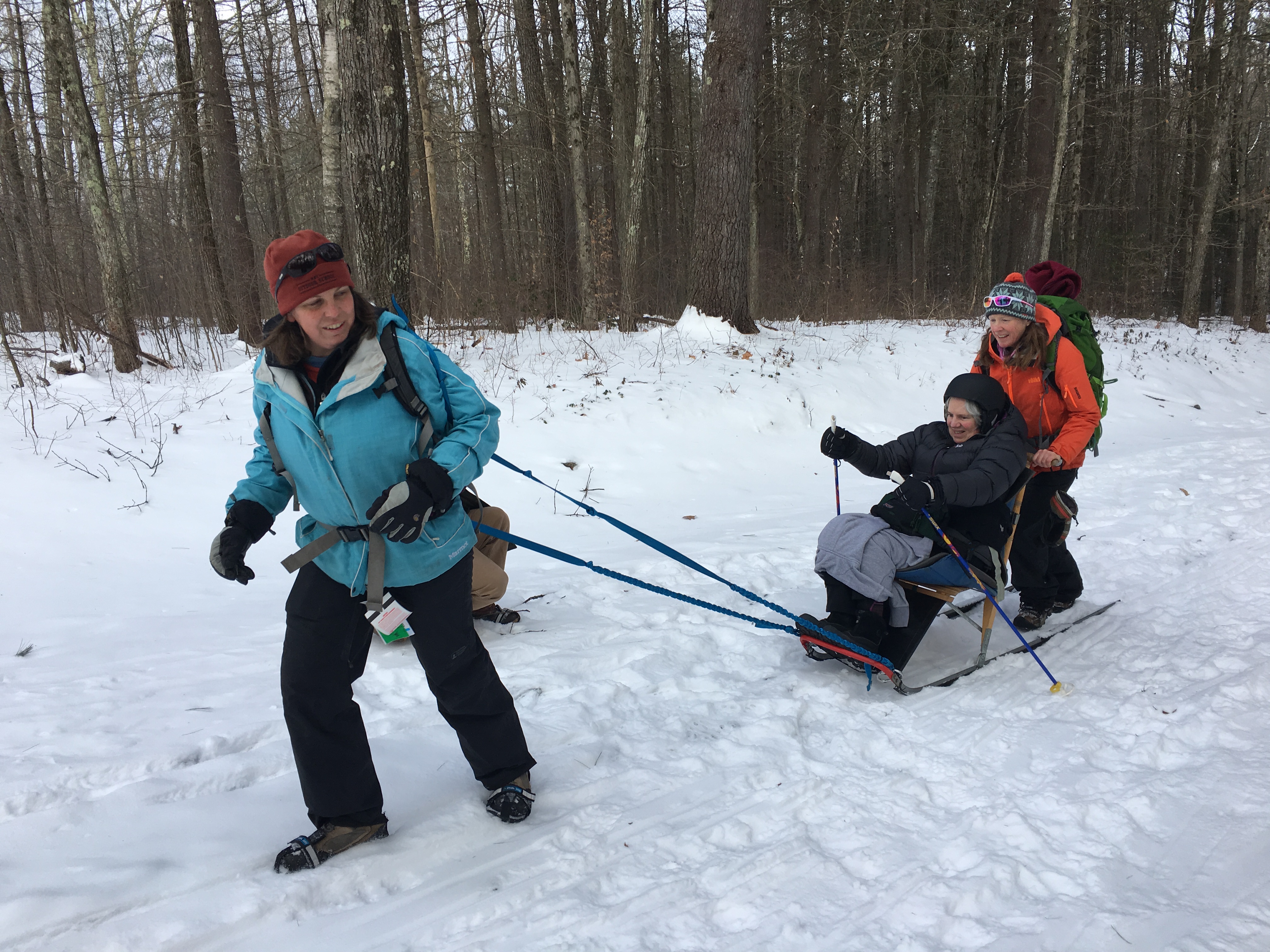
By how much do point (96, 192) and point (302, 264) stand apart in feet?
28.2

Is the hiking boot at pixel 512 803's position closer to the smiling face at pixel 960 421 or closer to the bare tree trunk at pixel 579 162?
the smiling face at pixel 960 421

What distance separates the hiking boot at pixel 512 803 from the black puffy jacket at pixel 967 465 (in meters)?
2.26

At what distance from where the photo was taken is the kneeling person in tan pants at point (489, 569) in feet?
12.5

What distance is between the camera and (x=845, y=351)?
11016mm

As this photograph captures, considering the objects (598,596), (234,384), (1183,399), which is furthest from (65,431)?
(1183,399)

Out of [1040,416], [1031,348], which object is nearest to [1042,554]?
[1040,416]

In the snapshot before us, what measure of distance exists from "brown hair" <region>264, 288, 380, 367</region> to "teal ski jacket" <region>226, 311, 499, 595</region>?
0.03 meters

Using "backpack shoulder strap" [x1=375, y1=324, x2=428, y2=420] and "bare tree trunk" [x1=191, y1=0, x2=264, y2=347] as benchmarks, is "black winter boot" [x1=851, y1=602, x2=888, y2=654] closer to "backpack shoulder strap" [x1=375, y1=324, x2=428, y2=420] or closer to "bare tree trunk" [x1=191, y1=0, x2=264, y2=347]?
"backpack shoulder strap" [x1=375, y1=324, x2=428, y2=420]

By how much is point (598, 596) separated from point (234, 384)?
555 centimetres

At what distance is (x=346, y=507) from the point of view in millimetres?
2266

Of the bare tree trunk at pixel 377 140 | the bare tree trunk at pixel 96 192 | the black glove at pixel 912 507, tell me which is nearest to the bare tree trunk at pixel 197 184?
the bare tree trunk at pixel 96 192

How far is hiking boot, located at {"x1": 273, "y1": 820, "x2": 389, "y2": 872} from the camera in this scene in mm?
2361

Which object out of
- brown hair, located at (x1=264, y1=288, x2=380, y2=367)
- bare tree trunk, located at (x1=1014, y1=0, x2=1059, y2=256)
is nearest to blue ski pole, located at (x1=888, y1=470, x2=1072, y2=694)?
brown hair, located at (x1=264, y1=288, x2=380, y2=367)

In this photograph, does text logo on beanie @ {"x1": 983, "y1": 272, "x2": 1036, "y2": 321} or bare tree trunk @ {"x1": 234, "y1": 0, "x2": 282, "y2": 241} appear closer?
text logo on beanie @ {"x1": 983, "y1": 272, "x2": 1036, "y2": 321}
